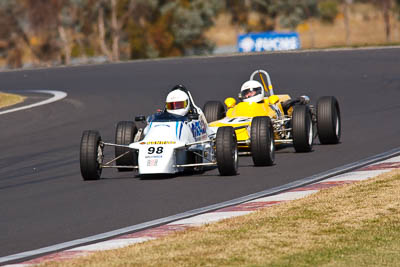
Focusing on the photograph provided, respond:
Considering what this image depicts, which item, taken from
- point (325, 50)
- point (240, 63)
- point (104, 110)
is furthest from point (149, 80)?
point (325, 50)

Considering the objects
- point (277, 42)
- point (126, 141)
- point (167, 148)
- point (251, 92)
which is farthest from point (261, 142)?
point (277, 42)

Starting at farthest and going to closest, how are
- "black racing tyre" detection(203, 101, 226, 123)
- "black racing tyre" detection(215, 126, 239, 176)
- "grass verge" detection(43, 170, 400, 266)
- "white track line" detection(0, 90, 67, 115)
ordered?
"white track line" detection(0, 90, 67, 115) < "black racing tyre" detection(203, 101, 226, 123) < "black racing tyre" detection(215, 126, 239, 176) < "grass verge" detection(43, 170, 400, 266)

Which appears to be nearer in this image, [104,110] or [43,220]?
[43,220]

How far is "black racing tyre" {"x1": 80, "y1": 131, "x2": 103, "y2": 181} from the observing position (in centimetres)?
1360

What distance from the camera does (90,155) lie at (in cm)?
1362

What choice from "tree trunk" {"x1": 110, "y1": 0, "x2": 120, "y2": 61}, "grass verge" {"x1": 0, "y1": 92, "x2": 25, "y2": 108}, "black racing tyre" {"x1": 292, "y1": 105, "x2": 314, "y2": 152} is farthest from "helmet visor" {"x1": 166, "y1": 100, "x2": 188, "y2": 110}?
"tree trunk" {"x1": 110, "y1": 0, "x2": 120, "y2": 61}

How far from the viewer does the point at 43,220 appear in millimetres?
10844

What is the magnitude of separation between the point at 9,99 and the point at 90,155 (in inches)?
532

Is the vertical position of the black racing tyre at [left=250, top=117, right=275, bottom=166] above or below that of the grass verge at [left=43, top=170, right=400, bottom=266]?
above

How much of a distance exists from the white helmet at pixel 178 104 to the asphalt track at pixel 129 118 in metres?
0.98

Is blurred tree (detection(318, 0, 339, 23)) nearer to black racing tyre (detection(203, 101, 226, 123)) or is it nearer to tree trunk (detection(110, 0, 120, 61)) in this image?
tree trunk (detection(110, 0, 120, 61))

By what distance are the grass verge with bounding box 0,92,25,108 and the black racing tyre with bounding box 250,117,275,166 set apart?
474 inches

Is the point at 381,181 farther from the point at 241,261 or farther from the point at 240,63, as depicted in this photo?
the point at 240,63

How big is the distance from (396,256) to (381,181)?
383 centimetres
